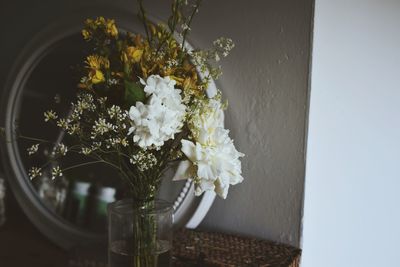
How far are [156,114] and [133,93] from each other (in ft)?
0.22

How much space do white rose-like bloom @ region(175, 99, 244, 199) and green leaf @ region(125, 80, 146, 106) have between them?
0.30 feet

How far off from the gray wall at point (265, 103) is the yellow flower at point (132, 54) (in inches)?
12.5

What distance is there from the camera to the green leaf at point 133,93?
2.28 feet

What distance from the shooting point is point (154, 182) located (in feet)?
2.52

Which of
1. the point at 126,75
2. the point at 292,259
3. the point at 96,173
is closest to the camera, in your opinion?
the point at 126,75

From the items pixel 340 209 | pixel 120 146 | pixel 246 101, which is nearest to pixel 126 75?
pixel 120 146

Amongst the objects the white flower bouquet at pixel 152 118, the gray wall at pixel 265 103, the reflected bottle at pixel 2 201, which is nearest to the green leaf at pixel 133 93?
the white flower bouquet at pixel 152 118

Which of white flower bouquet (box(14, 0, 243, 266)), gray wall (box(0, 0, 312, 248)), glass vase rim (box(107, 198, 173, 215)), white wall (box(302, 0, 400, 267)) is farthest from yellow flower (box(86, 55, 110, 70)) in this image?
white wall (box(302, 0, 400, 267))

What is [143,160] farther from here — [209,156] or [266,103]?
[266,103]

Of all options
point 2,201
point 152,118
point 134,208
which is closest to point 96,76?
point 152,118

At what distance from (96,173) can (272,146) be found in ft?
1.54

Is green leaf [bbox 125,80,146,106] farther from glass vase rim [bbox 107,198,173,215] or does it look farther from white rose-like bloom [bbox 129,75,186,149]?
glass vase rim [bbox 107,198,173,215]

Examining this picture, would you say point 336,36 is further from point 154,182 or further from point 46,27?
point 46,27

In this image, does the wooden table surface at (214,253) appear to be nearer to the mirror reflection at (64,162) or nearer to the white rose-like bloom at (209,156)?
the mirror reflection at (64,162)
